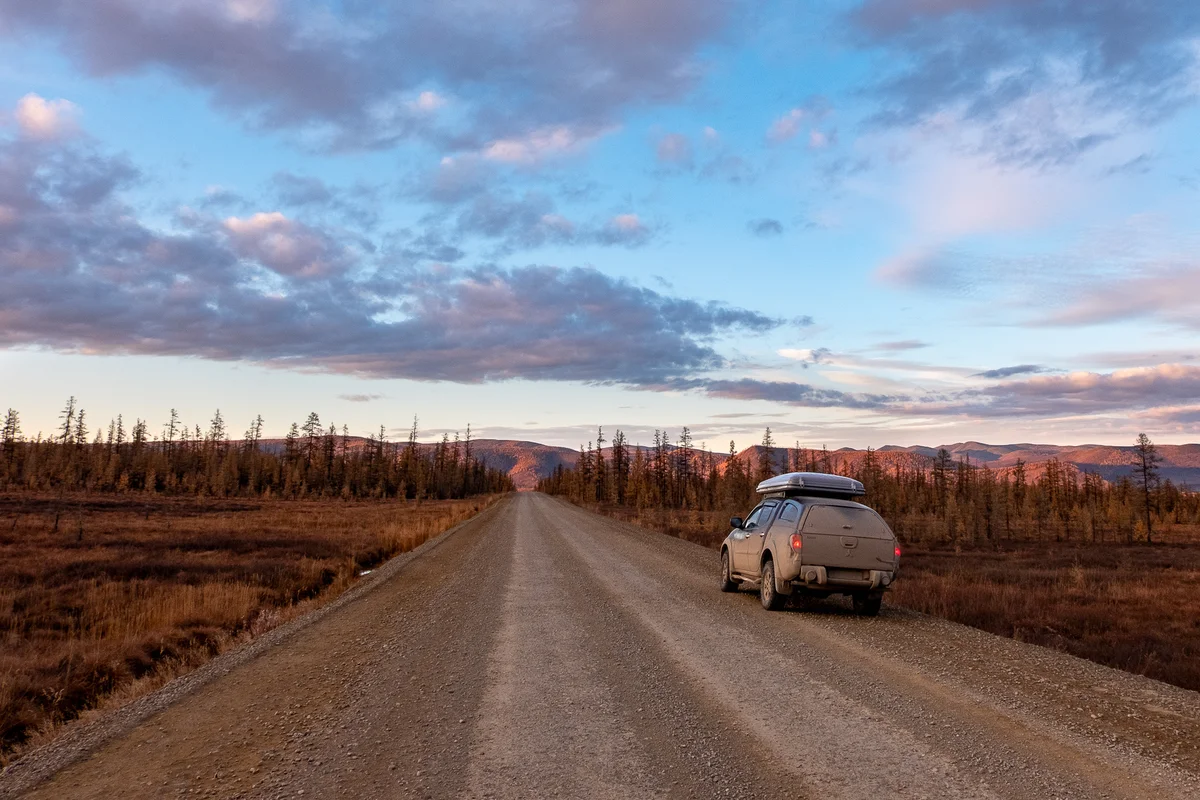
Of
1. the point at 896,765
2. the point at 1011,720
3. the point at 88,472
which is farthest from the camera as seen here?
the point at 88,472

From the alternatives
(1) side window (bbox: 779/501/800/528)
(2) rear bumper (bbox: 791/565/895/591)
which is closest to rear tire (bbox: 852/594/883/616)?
(2) rear bumper (bbox: 791/565/895/591)

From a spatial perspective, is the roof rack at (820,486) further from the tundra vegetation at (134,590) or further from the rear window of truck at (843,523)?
the tundra vegetation at (134,590)

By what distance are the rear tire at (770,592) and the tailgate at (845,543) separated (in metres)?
0.88

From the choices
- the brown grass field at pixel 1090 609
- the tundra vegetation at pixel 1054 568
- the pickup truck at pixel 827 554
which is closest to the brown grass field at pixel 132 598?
the pickup truck at pixel 827 554

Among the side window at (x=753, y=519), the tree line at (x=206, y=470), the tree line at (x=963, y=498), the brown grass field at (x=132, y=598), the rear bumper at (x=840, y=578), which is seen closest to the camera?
the brown grass field at (x=132, y=598)

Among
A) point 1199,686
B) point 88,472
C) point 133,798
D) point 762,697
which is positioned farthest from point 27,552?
point 88,472

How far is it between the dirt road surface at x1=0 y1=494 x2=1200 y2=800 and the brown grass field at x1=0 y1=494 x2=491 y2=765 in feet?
6.22

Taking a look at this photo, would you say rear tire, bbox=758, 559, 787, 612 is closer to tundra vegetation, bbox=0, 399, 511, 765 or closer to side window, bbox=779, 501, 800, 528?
side window, bbox=779, 501, 800, 528

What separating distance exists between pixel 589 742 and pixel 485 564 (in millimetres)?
13465

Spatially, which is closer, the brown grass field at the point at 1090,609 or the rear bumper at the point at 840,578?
the rear bumper at the point at 840,578

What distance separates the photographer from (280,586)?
17609mm

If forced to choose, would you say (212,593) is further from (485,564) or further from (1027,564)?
(1027,564)

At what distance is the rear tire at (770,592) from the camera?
37.0ft

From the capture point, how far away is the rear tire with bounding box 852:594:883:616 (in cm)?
1114
